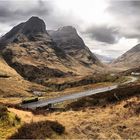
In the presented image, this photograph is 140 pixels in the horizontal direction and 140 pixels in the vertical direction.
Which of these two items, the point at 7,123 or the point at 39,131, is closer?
the point at 39,131

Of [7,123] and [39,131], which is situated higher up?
[7,123]

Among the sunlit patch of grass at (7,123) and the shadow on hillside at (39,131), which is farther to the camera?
the sunlit patch of grass at (7,123)

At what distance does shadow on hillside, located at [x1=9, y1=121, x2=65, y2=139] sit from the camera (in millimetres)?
24641

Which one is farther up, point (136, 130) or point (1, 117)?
point (1, 117)

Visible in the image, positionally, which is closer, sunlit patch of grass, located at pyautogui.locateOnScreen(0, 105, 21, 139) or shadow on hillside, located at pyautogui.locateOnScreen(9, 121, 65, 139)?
shadow on hillside, located at pyautogui.locateOnScreen(9, 121, 65, 139)

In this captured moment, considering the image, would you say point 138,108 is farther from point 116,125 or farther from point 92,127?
point 92,127

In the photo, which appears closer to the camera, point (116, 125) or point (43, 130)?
point (43, 130)

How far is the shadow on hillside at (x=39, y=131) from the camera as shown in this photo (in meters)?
24.6

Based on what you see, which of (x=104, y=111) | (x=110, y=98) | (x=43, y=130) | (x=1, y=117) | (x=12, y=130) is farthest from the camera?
(x=110, y=98)

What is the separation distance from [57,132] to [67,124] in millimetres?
4781

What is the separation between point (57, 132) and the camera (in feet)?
87.4

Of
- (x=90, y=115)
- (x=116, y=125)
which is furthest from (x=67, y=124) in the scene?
(x=90, y=115)

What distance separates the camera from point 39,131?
25484 mm

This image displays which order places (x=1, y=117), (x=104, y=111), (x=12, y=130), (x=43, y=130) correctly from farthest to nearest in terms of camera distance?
(x=104, y=111), (x=1, y=117), (x=12, y=130), (x=43, y=130)
